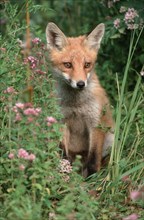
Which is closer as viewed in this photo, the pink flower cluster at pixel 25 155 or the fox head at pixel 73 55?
the pink flower cluster at pixel 25 155

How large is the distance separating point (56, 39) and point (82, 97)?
0.67m

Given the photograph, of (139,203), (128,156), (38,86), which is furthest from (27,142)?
(128,156)

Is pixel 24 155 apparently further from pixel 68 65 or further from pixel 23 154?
pixel 68 65

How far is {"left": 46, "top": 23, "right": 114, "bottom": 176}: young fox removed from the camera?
5.75m

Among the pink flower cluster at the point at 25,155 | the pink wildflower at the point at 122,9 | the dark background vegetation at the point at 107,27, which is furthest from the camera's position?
the dark background vegetation at the point at 107,27

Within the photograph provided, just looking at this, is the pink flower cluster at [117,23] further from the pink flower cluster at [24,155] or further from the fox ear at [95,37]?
the pink flower cluster at [24,155]

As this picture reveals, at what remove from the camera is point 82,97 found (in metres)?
5.88

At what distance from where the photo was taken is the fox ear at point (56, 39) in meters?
5.84

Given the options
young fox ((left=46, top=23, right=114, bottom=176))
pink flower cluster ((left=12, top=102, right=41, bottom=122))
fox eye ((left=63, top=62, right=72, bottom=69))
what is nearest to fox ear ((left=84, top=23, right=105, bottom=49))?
young fox ((left=46, top=23, right=114, bottom=176))

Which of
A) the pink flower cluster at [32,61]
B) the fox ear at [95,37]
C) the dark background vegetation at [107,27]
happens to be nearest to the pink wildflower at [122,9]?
the dark background vegetation at [107,27]

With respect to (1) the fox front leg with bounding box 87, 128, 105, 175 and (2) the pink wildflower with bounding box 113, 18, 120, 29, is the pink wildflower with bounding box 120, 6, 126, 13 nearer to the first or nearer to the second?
(2) the pink wildflower with bounding box 113, 18, 120, 29

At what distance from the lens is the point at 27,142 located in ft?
13.7

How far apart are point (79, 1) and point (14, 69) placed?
409cm

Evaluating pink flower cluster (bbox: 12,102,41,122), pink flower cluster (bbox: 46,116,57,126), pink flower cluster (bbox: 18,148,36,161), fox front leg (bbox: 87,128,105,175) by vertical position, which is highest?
pink flower cluster (bbox: 12,102,41,122)
